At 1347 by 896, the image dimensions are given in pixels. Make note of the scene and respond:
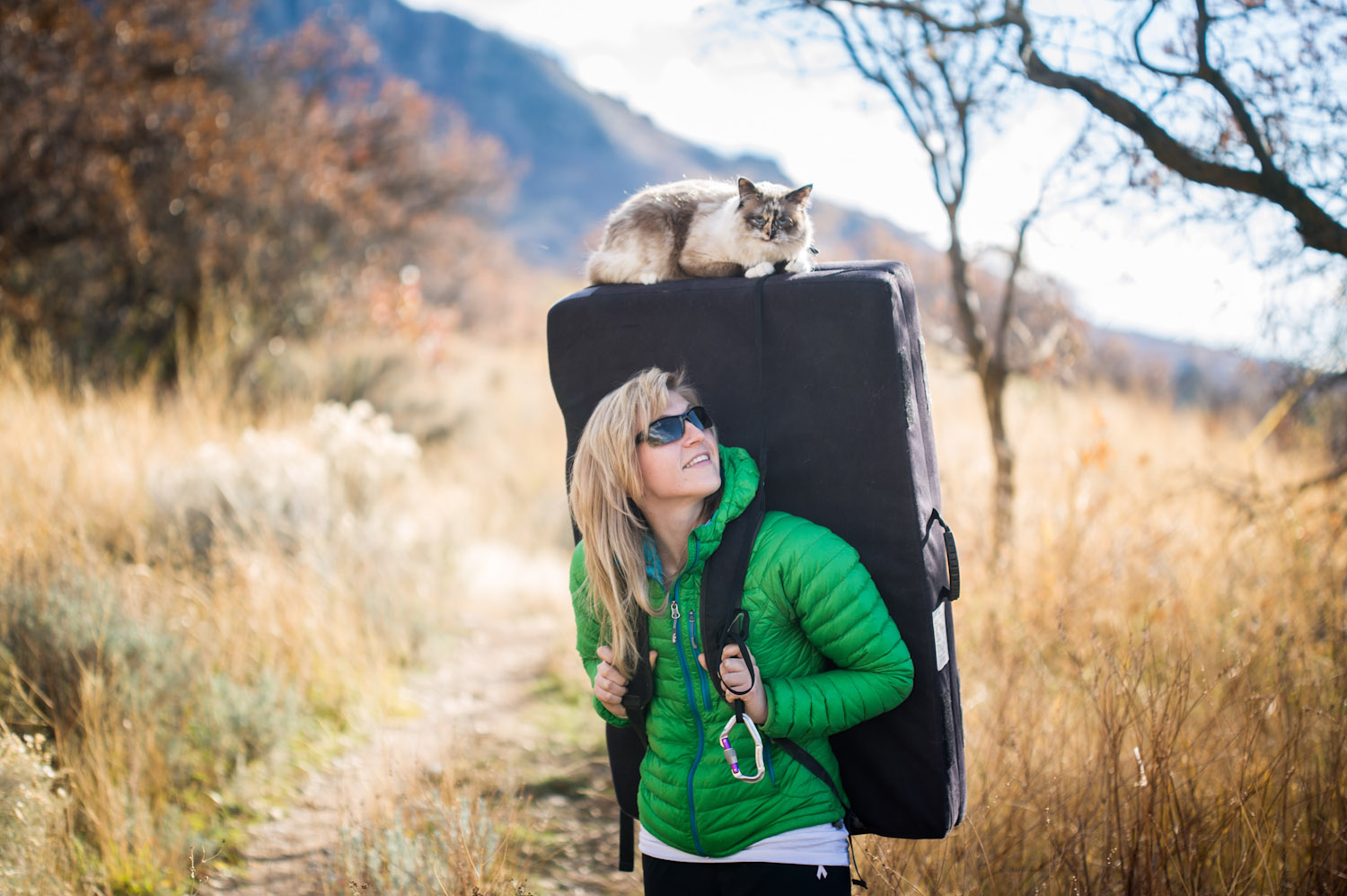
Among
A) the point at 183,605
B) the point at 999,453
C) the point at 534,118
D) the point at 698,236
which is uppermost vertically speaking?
the point at 534,118

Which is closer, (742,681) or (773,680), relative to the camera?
(742,681)

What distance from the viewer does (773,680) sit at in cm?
187

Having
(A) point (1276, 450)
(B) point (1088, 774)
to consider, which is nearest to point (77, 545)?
(B) point (1088, 774)

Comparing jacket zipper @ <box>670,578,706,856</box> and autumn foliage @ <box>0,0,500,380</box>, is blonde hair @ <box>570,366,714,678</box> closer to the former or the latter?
jacket zipper @ <box>670,578,706,856</box>

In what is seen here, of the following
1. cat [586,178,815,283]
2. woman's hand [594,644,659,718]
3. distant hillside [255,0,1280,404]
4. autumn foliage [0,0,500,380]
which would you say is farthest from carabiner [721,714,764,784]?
distant hillside [255,0,1280,404]

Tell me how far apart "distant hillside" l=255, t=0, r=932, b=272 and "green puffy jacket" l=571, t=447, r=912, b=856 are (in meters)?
74.1

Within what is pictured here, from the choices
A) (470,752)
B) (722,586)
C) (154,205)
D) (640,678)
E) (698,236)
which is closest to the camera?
(722,586)

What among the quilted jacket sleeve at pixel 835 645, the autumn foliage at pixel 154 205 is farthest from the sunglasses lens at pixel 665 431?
the autumn foliage at pixel 154 205

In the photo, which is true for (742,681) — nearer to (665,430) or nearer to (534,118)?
(665,430)

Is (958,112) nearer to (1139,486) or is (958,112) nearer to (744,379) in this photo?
(744,379)

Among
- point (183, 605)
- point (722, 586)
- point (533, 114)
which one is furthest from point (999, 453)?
point (533, 114)

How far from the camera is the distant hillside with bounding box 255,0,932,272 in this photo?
78.6m

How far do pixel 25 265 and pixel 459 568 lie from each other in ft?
17.0

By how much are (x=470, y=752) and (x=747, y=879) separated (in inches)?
77.3
